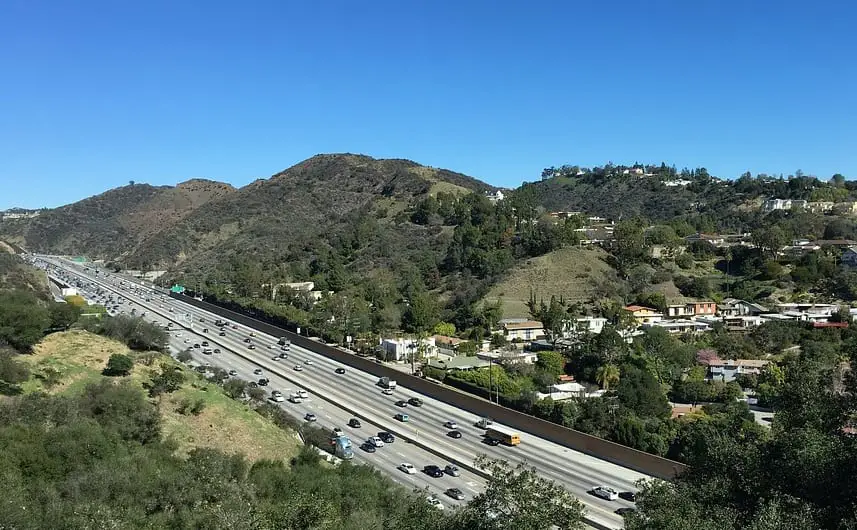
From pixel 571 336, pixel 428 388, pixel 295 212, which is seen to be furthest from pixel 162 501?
pixel 295 212

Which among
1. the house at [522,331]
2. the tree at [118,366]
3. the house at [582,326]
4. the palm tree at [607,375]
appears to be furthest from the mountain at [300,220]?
the tree at [118,366]

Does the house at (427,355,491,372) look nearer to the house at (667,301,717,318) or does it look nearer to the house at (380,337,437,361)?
the house at (380,337,437,361)

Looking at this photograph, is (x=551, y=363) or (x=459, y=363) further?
(x=459, y=363)

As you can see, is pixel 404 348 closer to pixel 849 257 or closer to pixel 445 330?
pixel 445 330


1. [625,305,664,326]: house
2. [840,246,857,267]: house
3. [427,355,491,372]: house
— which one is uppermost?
[840,246,857,267]: house

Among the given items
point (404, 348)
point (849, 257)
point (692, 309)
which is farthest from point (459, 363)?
point (849, 257)

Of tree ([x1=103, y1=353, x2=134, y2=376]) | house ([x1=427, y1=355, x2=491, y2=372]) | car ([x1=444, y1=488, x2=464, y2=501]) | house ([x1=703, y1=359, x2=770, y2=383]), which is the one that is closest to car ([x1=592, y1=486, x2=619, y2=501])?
car ([x1=444, y1=488, x2=464, y2=501])

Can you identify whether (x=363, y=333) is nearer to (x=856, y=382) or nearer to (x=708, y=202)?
(x=856, y=382)
